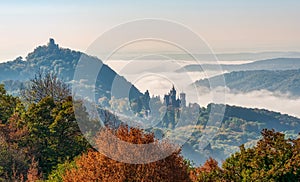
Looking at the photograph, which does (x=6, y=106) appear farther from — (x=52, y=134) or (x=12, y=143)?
(x=12, y=143)

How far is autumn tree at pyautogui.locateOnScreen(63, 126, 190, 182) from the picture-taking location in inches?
775

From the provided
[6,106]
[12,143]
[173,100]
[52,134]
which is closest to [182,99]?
[173,100]

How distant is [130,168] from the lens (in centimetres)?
1980

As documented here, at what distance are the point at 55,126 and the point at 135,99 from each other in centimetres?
583

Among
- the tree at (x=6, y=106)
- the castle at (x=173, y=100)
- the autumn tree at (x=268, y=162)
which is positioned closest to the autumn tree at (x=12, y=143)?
the tree at (x=6, y=106)

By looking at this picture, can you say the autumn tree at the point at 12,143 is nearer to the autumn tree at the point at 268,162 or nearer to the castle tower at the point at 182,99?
the castle tower at the point at 182,99

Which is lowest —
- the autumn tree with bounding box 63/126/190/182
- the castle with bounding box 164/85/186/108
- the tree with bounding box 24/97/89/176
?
the autumn tree with bounding box 63/126/190/182

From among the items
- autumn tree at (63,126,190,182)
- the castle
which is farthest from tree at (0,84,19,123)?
autumn tree at (63,126,190,182)

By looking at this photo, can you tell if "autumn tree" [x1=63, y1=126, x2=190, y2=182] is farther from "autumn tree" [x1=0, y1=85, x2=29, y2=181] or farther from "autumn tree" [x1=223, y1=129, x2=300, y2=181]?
"autumn tree" [x1=0, y1=85, x2=29, y2=181]

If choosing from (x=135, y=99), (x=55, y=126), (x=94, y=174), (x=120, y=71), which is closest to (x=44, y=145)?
(x=55, y=126)

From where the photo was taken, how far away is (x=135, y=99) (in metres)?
35.1

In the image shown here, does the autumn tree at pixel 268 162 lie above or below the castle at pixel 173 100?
below

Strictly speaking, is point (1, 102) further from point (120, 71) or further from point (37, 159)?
point (120, 71)

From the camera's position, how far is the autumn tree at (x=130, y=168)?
1969 cm
